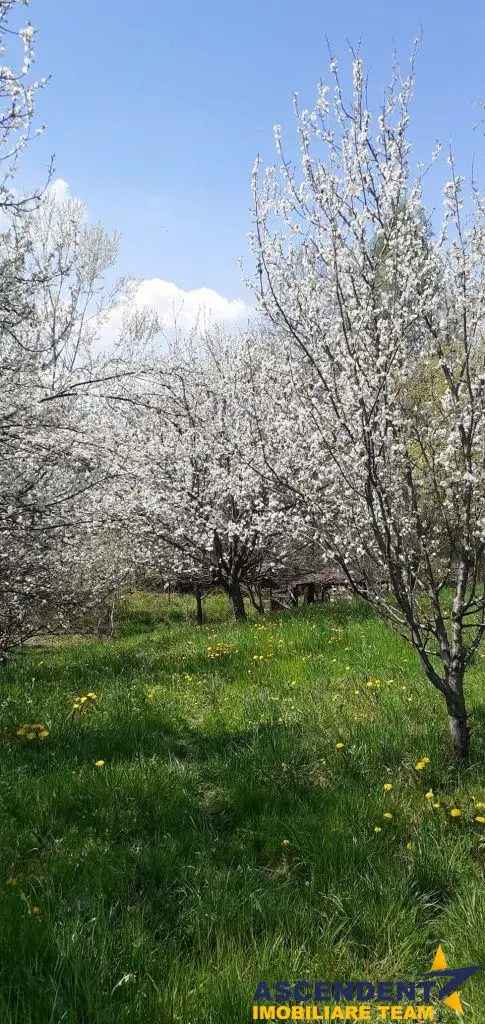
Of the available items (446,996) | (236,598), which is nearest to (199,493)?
(236,598)

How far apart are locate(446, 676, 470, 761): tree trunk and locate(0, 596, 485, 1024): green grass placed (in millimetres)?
102

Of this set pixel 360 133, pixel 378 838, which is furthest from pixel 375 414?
pixel 378 838

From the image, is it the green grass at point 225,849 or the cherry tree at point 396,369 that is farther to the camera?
the cherry tree at point 396,369

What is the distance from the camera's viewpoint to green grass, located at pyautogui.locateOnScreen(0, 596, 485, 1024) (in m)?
2.24

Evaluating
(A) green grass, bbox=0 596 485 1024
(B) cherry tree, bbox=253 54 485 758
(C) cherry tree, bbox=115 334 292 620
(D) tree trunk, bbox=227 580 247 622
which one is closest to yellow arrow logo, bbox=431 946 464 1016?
(A) green grass, bbox=0 596 485 1024

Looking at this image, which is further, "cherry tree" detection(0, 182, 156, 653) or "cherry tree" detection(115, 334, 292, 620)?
"cherry tree" detection(115, 334, 292, 620)

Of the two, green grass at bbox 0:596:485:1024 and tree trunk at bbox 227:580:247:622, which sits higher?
tree trunk at bbox 227:580:247:622

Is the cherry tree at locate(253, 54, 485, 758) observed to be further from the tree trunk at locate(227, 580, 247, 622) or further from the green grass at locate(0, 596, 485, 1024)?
the tree trunk at locate(227, 580, 247, 622)

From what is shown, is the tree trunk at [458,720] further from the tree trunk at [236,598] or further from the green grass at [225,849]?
the tree trunk at [236,598]

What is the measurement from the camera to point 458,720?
4.07m

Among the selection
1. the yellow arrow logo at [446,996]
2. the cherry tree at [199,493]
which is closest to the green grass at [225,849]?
the yellow arrow logo at [446,996]

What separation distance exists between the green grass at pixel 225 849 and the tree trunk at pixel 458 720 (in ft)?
0.34

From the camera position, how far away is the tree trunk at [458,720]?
13.3 ft

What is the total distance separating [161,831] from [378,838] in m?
1.13
